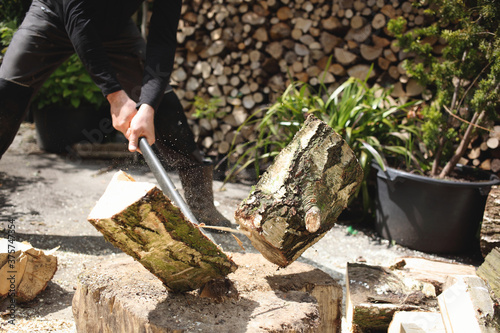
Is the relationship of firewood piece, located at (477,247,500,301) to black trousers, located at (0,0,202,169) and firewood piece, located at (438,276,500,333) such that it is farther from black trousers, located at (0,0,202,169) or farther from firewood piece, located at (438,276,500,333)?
black trousers, located at (0,0,202,169)

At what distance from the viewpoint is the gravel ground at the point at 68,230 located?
1.86 meters

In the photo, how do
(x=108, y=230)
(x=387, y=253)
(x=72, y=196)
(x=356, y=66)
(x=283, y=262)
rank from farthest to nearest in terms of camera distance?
(x=356, y=66) < (x=72, y=196) < (x=387, y=253) < (x=283, y=262) < (x=108, y=230)

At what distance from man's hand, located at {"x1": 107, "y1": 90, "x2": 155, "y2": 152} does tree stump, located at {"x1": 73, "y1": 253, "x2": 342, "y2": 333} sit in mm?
495

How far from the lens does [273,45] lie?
3959 millimetres

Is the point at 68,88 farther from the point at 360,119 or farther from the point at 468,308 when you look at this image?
the point at 468,308

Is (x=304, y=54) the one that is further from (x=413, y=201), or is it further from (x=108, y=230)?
(x=108, y=230)

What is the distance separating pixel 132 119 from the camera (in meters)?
1.74

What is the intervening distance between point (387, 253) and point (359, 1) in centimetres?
207

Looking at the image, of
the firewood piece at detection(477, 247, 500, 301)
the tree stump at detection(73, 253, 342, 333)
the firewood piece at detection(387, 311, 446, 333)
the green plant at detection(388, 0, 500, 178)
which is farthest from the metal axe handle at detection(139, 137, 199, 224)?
the green plant at detection(388, 0, 500, 178)

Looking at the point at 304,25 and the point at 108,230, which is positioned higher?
the point at 304,25

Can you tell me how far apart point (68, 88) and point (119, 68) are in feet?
7.74

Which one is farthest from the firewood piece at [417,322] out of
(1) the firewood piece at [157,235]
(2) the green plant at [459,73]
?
(2) the green plant at [459,73]

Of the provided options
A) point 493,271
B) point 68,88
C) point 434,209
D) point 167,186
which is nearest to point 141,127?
point 167,186

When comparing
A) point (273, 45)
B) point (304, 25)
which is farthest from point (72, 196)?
point (304, 25)
